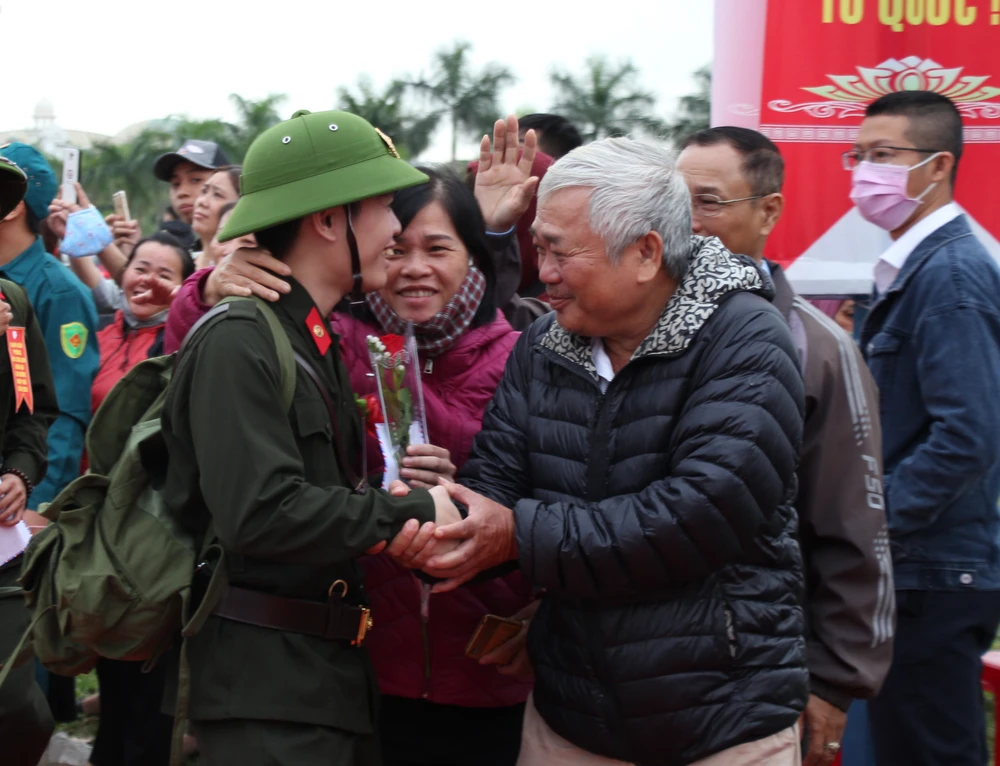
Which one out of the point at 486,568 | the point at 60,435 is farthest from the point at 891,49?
the point at 60,435

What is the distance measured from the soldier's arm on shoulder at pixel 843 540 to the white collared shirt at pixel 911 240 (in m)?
1.08

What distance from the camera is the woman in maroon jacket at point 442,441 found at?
3188 mm

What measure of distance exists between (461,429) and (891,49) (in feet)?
8.25

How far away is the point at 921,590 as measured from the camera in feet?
11.8

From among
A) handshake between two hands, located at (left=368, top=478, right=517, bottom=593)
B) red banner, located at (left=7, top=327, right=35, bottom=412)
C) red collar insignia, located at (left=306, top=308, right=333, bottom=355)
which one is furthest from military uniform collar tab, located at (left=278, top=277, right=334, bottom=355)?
red banner, located at (left=7, top=327, right=35, bottom=412)

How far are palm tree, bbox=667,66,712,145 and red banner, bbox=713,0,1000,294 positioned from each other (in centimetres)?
518

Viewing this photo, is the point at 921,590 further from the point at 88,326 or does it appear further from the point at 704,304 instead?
the point at 88,326

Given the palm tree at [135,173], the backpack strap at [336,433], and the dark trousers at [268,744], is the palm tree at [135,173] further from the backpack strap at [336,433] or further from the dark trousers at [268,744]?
the dark trousers at [268,744]

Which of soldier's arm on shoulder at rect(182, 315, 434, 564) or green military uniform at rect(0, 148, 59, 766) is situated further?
green military uniform at rect(0, 148, 59, 766)

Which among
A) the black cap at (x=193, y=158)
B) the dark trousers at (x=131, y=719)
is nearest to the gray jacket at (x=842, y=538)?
the dark trousers at (x=131, y=719)

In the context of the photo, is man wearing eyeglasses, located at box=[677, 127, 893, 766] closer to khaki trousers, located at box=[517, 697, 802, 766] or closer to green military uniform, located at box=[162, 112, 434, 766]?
khaki trousers, located at box=[517, 697, 802, 766]

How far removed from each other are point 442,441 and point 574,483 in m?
0.62

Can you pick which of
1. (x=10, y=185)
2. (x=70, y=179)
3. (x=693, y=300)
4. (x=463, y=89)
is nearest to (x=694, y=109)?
(x=463, y=89)

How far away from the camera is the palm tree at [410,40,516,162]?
11.1m
